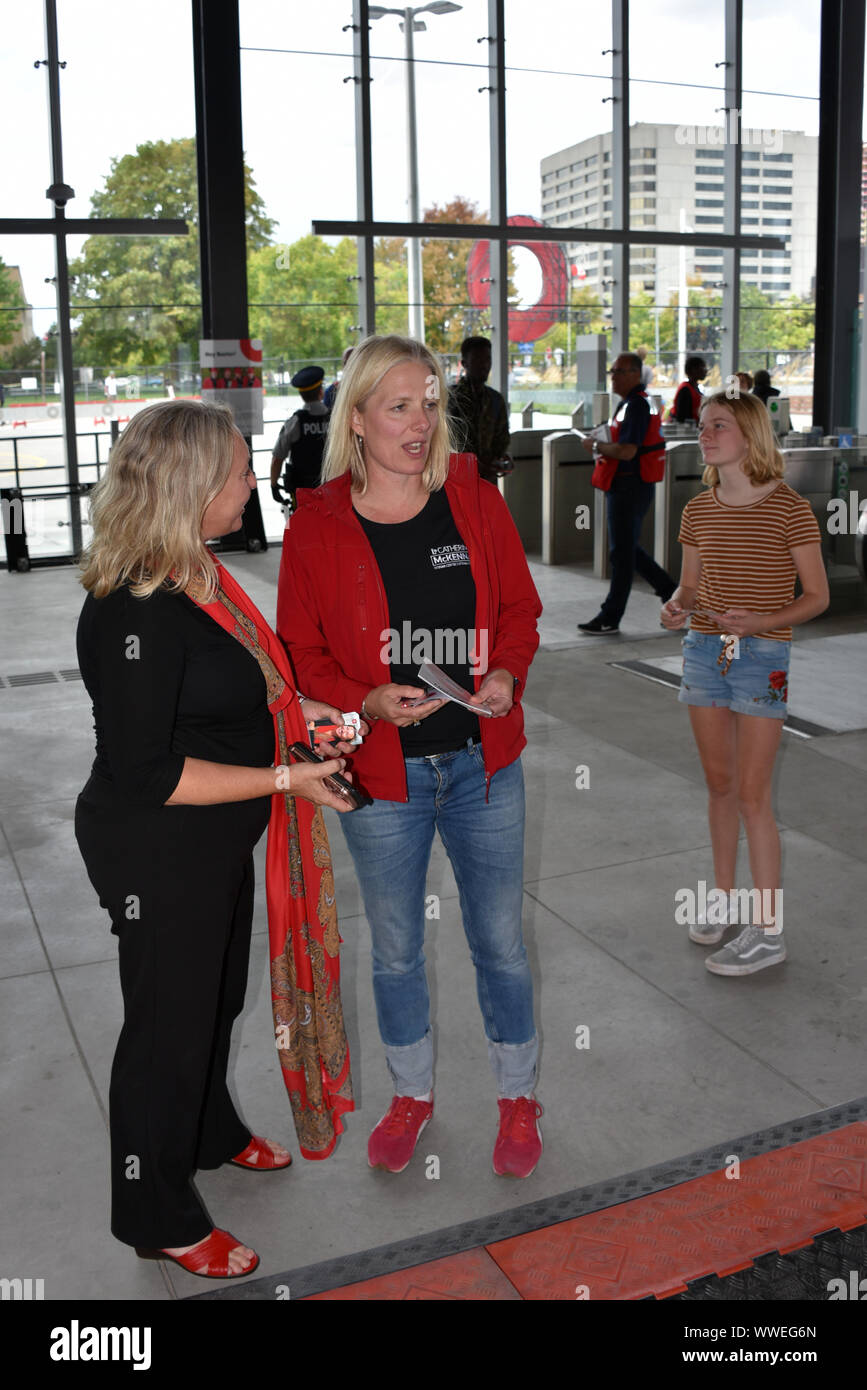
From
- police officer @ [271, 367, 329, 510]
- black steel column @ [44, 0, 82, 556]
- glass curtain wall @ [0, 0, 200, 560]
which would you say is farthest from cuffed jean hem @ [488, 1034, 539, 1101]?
glass curtain wall @ [0, 0, 200, 560]

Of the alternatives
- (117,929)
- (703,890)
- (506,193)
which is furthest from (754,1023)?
(506,193)

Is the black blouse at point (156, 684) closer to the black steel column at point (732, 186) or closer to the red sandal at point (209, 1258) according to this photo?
the red sandal at point (209, 1258)

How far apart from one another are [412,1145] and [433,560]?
1290 mm

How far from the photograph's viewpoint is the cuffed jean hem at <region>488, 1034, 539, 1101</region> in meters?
2.71

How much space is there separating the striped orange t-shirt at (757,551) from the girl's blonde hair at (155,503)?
5.92ft

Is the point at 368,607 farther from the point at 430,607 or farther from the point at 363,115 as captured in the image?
the point at 363,115

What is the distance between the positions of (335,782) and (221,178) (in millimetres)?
10741

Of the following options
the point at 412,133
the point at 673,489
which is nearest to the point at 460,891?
the point at 673,489

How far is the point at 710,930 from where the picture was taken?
12.4 ft

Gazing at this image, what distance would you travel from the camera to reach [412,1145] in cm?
275

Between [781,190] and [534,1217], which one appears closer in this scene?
[534,1217]

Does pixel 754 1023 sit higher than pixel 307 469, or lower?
lower

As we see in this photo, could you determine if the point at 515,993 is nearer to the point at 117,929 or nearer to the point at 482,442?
the point at 117,929

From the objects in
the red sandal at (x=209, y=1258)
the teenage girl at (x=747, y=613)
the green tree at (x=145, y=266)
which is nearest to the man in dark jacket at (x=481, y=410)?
the teenage girl at (x=747, y=613)
